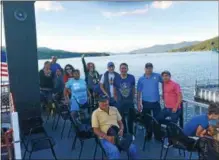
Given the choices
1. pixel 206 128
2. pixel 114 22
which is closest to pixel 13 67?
pixel 206 128

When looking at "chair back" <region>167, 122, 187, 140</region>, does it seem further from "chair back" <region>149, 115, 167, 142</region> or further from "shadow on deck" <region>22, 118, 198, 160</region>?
"shadow on deck" <region>22, 118, 198, 160</region>

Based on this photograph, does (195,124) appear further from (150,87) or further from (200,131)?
(150,87)

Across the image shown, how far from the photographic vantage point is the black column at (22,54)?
4816 mm

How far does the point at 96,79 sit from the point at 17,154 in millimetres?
3568

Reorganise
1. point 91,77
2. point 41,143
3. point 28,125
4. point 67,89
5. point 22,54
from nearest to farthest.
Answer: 1. point 41,143
2. point 28,125
3. point 67,89
4. point 22,54
5. point 91,77

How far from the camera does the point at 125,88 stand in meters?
4.47

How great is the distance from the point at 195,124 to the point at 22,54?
10.5ft

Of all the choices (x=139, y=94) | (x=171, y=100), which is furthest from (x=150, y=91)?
(x=171, y=100)

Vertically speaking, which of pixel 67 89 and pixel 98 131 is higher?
pixel 67 89

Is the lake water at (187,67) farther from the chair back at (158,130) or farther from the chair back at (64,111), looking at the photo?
the chair back at (158,130)

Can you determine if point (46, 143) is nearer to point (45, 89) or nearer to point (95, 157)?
point (95, 157)

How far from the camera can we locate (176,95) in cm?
431

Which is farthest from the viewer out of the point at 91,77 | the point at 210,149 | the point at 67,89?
the point at 91,77

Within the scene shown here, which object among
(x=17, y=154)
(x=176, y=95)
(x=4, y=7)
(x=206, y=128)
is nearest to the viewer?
(x=17, y=154)
